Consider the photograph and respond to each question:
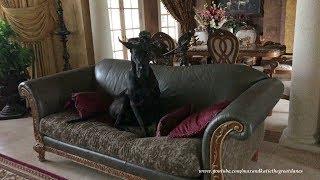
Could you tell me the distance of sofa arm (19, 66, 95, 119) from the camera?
2.75 metres

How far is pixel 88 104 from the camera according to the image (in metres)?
2.70

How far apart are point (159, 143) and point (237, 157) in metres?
0.53

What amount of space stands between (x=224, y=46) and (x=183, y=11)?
3.96 m

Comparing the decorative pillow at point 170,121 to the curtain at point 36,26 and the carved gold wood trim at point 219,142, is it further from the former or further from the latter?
the curtain at point 36,26

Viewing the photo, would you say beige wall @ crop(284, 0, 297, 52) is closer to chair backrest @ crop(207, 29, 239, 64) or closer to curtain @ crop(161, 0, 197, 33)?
curtain @ crop(161, 0, 197, 33)

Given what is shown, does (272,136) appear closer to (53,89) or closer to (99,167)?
(99,167)

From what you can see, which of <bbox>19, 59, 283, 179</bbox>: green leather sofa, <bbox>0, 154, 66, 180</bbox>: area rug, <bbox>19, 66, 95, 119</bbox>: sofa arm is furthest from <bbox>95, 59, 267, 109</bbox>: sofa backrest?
<bbox>0, 154, 66, 180</bbox>: area rug

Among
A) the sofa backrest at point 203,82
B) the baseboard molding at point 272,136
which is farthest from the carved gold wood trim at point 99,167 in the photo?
the baseboard molding at point 272,136

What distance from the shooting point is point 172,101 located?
260 cm


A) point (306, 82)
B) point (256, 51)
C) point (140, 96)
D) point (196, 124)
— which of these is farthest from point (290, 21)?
point (196, 124)

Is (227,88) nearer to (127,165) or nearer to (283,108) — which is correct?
(127,165)

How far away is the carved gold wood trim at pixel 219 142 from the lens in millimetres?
1643

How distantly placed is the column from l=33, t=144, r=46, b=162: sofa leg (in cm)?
233

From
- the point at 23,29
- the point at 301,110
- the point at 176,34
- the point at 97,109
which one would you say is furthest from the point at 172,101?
the point at 176,34
